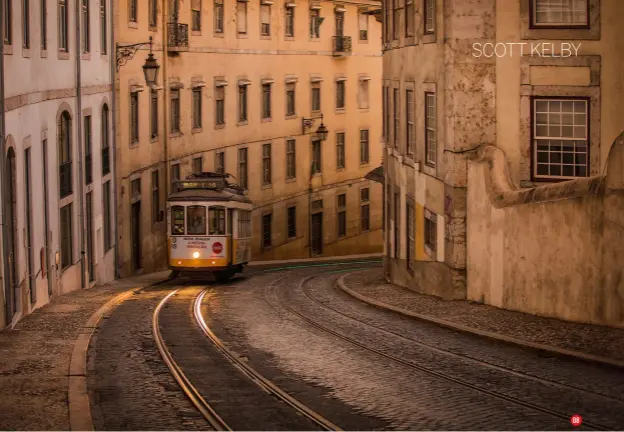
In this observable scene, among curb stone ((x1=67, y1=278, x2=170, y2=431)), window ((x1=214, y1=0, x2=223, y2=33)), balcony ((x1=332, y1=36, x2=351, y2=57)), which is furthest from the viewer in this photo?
balcony ((x1=332, y1=36, x2=351, y2=57))

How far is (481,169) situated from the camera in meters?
24.4

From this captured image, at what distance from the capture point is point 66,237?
30.1m

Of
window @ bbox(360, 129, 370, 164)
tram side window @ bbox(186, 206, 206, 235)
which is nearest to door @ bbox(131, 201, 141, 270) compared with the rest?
tram side window @ bbox(186, 206, 206, 235)

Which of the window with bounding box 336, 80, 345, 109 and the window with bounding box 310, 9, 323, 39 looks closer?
the window with bounding box 310, 9, 323, 39

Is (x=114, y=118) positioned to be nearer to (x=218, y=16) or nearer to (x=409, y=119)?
(x=409, y=119)

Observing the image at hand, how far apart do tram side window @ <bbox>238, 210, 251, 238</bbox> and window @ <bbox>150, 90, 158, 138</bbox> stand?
20.8 ft

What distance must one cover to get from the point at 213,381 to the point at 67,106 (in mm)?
14954

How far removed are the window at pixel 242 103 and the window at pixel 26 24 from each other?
26.2 metres

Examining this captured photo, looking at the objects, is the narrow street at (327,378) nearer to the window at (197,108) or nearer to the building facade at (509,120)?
the building facade at (509,120)

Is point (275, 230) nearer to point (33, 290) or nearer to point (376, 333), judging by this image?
point (33, 290)

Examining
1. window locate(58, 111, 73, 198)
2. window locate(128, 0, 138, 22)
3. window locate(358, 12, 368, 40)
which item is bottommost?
window locate(58, 111, 73, 198)

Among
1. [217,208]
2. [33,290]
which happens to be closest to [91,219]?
[217,208]

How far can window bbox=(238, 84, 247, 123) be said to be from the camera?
51062mm

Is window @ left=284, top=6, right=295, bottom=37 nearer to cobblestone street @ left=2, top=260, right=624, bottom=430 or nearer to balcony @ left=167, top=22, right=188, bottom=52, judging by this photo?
balcony @ left=167, top=22, right=188, bottom=52
